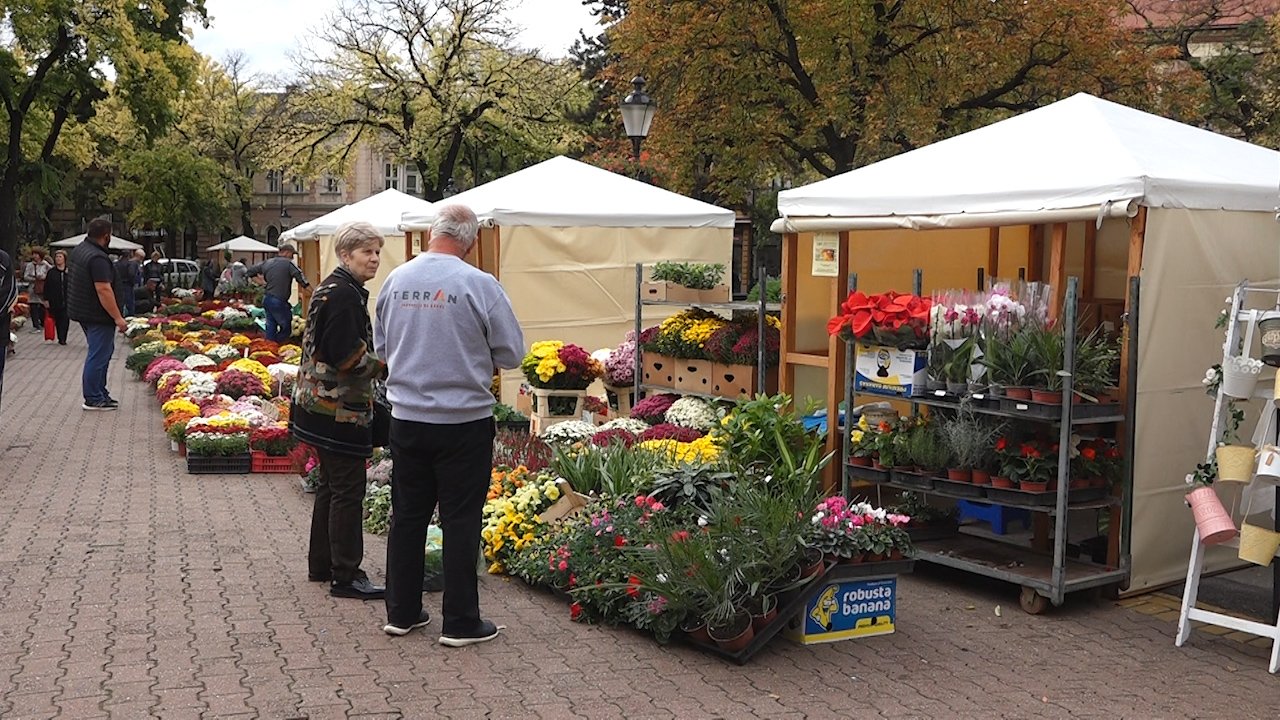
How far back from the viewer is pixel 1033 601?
255 inches

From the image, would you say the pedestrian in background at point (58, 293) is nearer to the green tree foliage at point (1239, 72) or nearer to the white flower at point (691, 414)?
the white flower at point (691, 414)

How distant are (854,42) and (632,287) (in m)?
9.40

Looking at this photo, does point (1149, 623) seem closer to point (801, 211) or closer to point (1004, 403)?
point (1004, 403)

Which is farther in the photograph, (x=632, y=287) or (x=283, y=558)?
(x=632, y=287)

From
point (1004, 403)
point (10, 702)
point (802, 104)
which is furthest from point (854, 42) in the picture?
point (10, 702)

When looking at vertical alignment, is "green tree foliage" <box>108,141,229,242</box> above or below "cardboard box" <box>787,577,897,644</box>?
above

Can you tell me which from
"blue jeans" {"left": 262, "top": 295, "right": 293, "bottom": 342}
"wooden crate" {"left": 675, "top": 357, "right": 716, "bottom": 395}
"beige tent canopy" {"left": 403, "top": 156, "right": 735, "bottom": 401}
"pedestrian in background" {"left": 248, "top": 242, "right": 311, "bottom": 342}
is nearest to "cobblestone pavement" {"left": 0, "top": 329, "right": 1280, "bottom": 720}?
"wooden crate" {"left": 675, "top": 357, "right": 716, "bottom": 395}

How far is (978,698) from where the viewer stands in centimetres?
516

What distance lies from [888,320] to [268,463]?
18.4 feet

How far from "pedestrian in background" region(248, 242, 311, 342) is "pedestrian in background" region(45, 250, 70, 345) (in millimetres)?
4893

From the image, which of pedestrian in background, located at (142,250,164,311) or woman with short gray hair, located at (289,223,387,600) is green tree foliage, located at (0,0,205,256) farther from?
woman with short gray hair, located at (289,223,387,600)

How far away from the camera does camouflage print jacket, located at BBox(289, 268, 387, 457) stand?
6.02 m

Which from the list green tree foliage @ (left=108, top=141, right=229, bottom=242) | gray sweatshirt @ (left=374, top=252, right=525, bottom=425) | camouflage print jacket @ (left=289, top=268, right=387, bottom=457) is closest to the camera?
gray sweatshirt @ (left=374, top=252, right=525, bottom=425)

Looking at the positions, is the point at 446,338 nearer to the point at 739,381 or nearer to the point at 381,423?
the point at 381,423
